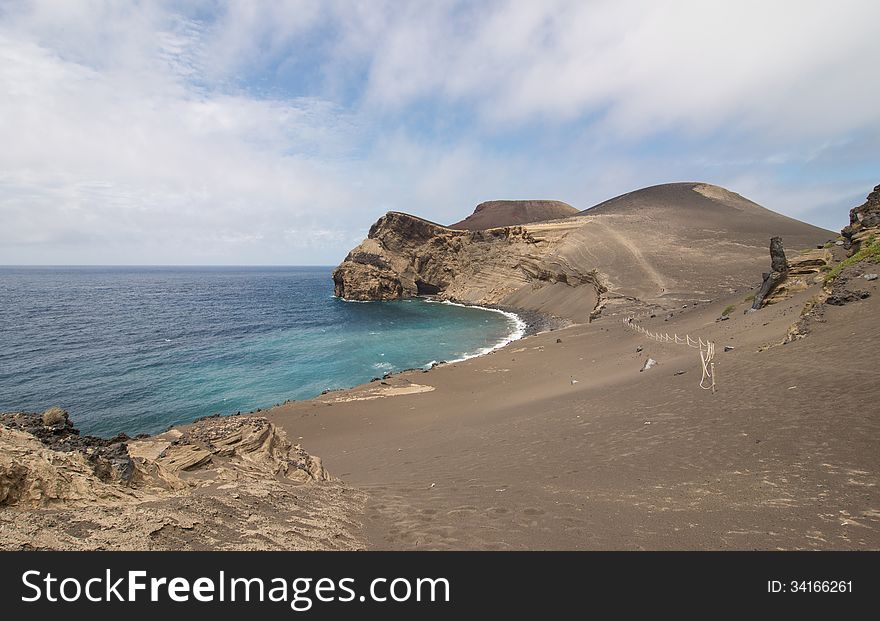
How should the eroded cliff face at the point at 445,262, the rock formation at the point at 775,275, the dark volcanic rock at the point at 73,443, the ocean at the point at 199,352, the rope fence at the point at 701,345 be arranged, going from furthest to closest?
the eroded cliff face at the point at 445,262 < the ocean at the point at 199,352 < the rock formation at the point at 775,275 < the rope fence at the point at 701,345 < the dark volcanic rock at the point at 73,443

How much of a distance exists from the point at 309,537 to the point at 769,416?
8.83 metres

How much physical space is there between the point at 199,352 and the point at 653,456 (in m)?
35.2

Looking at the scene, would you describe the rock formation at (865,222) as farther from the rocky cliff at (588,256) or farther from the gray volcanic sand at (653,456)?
the rocky cliff at (588,256)

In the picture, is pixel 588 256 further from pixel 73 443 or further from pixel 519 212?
pixel 519 212

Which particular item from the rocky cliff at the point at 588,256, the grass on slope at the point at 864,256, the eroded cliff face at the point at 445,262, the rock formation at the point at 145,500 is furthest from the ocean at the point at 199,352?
the grass on slope at the point at 864,256

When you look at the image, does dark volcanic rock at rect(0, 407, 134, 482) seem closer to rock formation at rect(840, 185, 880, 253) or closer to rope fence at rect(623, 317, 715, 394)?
rope fence at rect(623, 317, 715, 394)

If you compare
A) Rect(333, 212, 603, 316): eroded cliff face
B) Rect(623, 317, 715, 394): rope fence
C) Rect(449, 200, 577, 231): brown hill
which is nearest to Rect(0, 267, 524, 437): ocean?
Rect(333, 212, 603, 316): eroded cliff face

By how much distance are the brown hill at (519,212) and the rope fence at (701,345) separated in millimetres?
104325

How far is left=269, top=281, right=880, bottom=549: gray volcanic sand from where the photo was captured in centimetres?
501

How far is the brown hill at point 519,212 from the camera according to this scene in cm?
13194

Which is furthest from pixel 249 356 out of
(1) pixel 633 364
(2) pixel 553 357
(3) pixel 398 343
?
(1) pixel 633 364

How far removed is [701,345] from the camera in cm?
1324

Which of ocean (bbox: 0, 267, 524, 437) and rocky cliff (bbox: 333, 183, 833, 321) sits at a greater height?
rocky cliff (bbox: 333, 183, 833, 321)

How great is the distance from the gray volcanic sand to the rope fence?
36 centimetres
